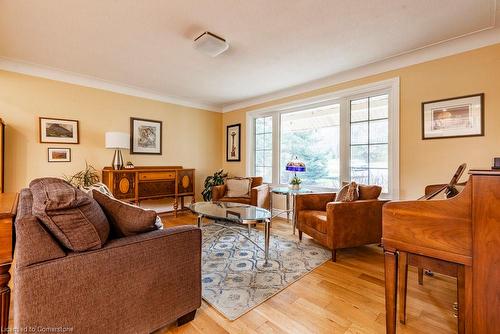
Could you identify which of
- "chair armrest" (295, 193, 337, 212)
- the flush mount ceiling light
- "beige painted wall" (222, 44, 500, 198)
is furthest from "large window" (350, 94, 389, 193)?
the flush mount ceiling light

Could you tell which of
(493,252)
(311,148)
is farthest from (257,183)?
(493,252)

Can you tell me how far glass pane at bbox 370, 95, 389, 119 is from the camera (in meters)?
3.09

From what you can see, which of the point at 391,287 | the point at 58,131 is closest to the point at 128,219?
the point at 391,287

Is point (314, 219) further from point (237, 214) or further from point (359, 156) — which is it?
point (359, 156)

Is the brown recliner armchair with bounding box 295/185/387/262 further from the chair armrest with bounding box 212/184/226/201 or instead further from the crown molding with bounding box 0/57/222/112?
the crown molding with bounding box 0/57/222/112

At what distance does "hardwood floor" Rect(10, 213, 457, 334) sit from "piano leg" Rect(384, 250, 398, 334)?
24cm

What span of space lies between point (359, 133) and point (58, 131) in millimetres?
4398

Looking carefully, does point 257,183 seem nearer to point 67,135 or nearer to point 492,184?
point 67,135

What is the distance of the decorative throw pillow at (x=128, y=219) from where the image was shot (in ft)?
4.32

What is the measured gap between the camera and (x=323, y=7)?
6.36 ft

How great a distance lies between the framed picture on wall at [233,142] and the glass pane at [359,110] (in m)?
2.42

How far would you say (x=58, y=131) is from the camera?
334 cm

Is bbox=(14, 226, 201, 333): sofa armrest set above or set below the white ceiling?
below

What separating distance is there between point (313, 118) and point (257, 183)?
1.54 metres
